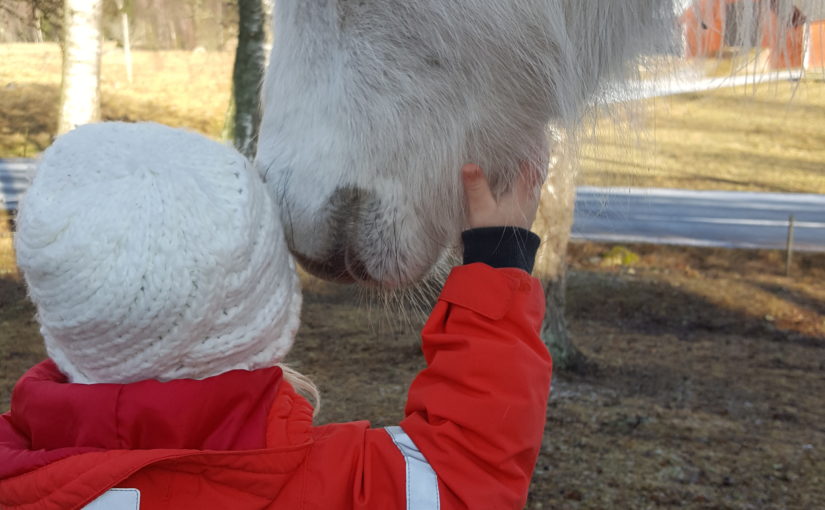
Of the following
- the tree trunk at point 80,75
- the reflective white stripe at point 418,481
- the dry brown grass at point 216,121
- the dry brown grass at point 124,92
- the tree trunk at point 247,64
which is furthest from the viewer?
the dry brown grass at point 216,121

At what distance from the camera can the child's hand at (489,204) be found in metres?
1.66

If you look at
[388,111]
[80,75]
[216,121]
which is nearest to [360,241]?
[388,111]

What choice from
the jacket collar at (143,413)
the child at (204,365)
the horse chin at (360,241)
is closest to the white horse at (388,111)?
the horse chin at (360,241)

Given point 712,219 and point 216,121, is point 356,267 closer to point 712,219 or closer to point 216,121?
point 712,219

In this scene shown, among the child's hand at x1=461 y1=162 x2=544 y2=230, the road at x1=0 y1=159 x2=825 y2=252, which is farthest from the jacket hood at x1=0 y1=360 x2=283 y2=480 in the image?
the road at x1=0 y1=159 x2=825 y2=252

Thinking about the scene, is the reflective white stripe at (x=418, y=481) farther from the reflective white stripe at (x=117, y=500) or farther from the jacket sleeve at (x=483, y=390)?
the reflective white stripe at (x=117, y=500)

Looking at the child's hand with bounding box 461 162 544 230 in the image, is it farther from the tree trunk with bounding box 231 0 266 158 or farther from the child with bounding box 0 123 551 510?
the tree trunk with bounding box 231 0 266 158

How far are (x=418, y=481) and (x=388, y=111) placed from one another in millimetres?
671

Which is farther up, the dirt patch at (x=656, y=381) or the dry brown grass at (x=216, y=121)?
the dry brown grass at (x=216, y=121)

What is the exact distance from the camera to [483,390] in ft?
4.86

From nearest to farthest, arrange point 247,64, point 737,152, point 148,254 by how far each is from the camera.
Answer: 1. point 148,254
2. point 247,64
3. point 737,152

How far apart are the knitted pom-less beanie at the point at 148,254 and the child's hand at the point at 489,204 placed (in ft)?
1.42

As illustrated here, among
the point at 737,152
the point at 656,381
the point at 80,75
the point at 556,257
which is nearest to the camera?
the point at 556,257

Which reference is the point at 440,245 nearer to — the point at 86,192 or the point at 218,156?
the point at 218,156
